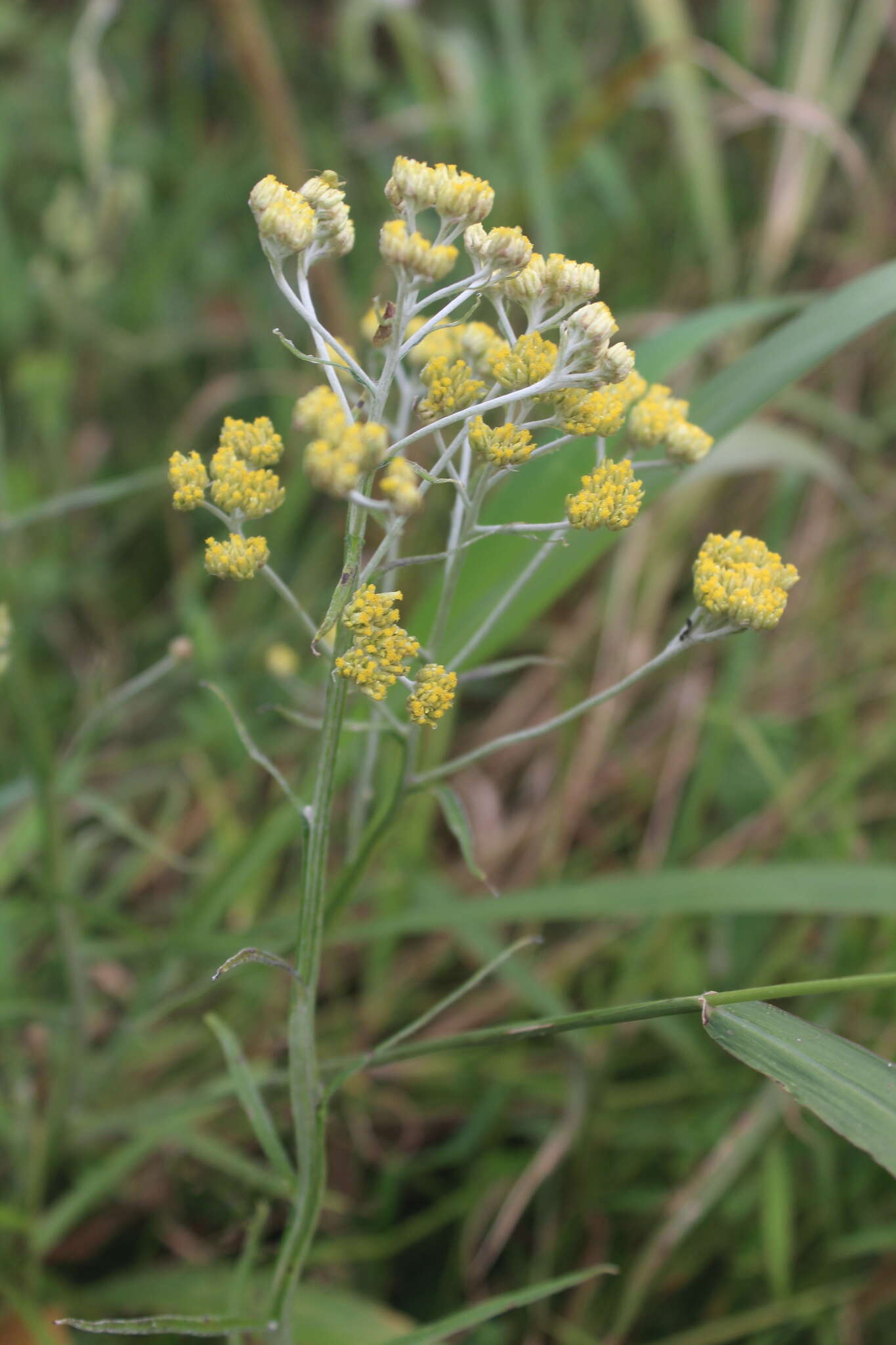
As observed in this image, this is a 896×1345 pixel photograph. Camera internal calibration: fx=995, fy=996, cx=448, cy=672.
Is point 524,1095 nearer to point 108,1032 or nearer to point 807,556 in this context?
point 108,1032

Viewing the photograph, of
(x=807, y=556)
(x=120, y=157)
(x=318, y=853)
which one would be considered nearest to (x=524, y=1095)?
(x=318, y=853)

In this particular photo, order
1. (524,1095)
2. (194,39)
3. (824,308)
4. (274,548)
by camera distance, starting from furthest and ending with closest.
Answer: (194,39) < (274,548) < (524,1095) < (824,308)

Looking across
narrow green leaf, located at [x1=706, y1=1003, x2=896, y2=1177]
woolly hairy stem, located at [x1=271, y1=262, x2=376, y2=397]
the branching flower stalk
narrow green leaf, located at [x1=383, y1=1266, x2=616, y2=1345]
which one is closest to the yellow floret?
the branching flower stalk

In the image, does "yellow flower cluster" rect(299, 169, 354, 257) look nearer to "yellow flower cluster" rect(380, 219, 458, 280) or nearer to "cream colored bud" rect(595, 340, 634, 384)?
"yellow flower cluster" rect(380, 219, 458, 280)

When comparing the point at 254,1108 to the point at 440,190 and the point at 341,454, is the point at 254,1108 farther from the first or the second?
the point at 440,190

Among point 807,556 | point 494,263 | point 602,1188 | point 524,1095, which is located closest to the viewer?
point 494,263

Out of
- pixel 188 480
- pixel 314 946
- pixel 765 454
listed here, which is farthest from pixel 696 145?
pixel 314 946
